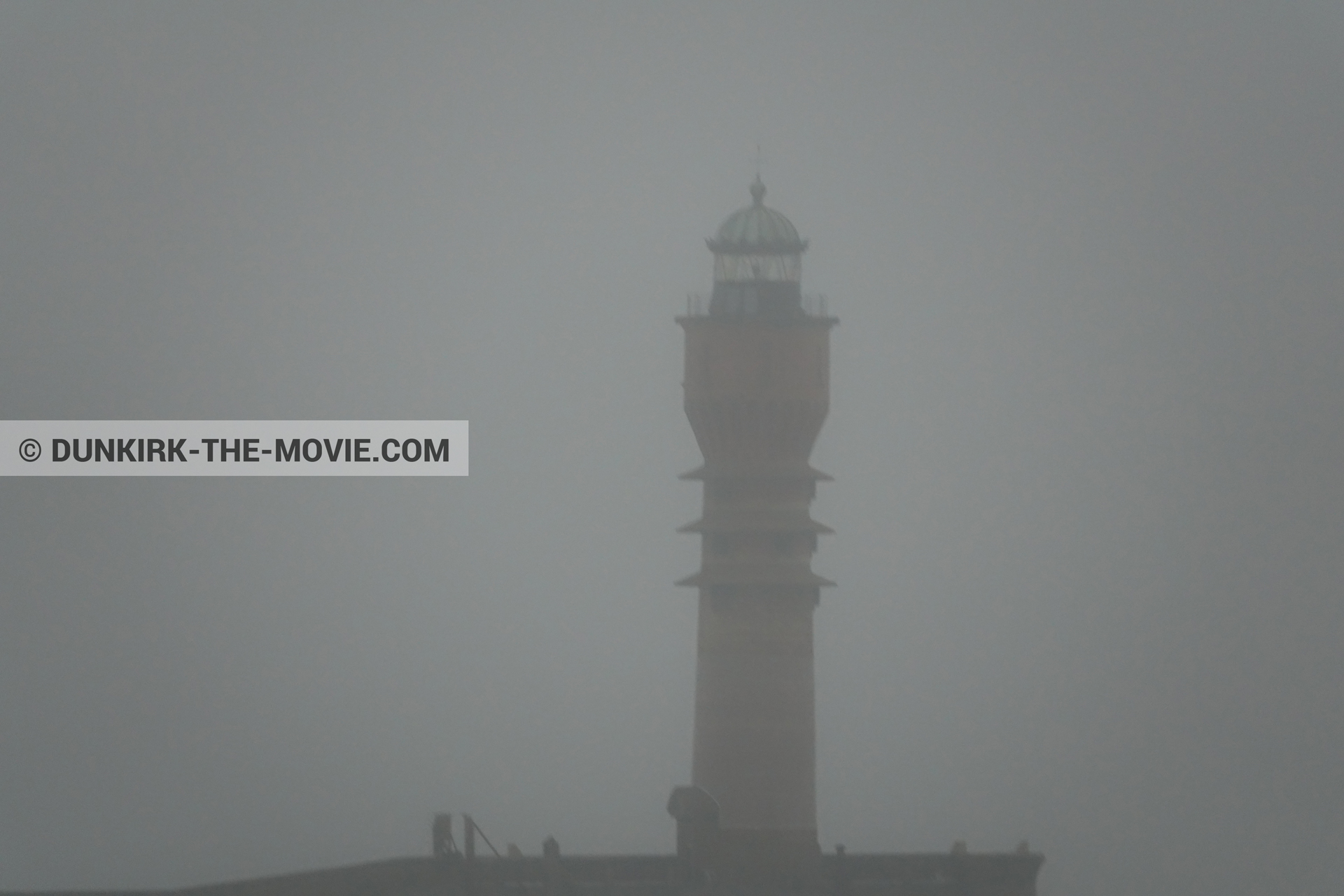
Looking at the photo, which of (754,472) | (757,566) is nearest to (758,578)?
(757,566)

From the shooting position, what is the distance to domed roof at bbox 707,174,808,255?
46438 millimetres

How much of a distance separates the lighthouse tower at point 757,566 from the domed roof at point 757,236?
2158 mm

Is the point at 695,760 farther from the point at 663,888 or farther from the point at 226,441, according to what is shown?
the point at 226,441

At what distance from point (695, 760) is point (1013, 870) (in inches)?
283

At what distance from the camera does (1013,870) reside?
135 ft

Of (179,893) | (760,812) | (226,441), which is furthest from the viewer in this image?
(226,441)

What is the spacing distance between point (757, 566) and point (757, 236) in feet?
25.0

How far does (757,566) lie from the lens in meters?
43.9

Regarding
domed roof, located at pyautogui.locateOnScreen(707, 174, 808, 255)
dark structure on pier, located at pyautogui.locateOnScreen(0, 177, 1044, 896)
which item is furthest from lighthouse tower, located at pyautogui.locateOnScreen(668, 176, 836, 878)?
domed roof, located at pyautogui.locateOnScreen(707, 174, 808, 255)

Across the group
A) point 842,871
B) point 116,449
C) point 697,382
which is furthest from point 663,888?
point 116,449

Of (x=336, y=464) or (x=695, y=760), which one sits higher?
(x=336, y=464)

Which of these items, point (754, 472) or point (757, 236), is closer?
point (754, 472)

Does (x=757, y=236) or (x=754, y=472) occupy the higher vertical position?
(x=757, y=236)

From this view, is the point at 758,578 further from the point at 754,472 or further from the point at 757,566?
the point at 754,472
